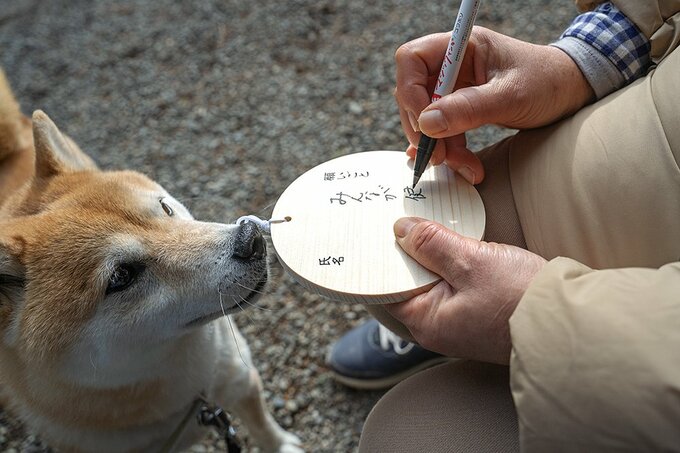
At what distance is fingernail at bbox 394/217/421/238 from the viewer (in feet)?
3.41

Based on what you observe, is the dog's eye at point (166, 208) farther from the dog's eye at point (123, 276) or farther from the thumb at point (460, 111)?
the thumb at point (460, 111)

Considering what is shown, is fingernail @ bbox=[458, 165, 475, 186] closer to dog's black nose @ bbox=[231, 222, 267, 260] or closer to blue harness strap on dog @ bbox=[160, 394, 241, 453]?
dog's black nose @ bbox=[231, 222, 267, 260]

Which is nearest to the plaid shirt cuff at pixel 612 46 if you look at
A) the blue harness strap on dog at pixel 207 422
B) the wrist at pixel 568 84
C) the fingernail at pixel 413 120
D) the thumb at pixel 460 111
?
the wrist at pixel 568 84

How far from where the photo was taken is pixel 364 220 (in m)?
1.12

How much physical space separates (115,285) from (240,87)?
1.81 meters

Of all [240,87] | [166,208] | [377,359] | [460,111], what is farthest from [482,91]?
[240,87]

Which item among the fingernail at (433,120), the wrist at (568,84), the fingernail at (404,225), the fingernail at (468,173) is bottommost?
the fingernail at (404,225)

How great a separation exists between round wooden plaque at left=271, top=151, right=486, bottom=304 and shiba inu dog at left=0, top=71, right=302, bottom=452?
0.50 ft

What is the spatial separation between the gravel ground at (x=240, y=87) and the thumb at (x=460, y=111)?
108cm

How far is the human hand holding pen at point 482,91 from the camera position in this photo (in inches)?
42.7

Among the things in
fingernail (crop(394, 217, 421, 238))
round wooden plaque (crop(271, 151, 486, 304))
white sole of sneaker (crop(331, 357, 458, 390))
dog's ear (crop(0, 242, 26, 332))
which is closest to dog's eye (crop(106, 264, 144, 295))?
dog's ear (crop(0, 242, 26, 332))

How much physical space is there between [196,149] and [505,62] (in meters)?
1.77

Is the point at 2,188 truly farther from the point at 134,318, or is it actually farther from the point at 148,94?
the point at 148,94

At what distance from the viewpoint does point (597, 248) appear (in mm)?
1045
